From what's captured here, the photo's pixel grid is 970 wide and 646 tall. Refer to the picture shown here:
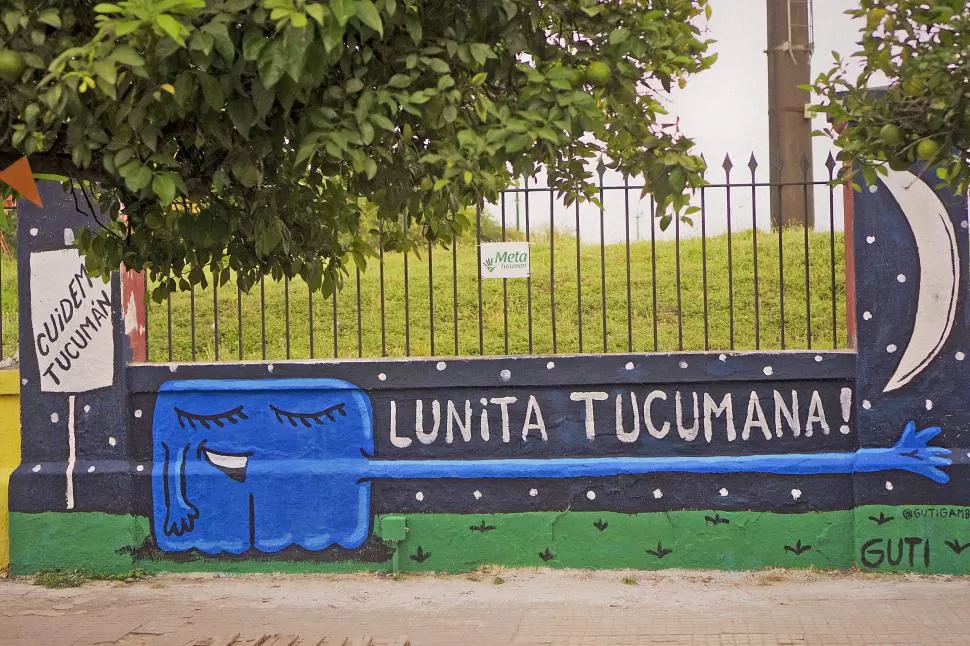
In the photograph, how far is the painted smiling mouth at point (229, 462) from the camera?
275 inches

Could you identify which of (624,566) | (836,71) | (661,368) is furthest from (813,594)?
(836,71)

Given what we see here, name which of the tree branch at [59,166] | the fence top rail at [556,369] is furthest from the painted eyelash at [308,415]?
the tree branch at [59,166]

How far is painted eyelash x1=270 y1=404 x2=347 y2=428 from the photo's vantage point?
6965mm

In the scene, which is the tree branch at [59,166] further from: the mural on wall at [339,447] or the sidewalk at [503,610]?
the mural on wall at [339,447]

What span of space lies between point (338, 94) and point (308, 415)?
3.90 m

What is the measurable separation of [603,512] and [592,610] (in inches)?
29.9

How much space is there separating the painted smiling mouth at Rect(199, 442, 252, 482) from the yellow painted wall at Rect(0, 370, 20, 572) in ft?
4.25

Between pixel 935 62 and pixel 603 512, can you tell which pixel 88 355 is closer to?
pixel 603 512

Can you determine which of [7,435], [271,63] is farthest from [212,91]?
[7,435]

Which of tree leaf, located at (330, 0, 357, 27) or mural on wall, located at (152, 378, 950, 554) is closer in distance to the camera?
tree leaf, located at (330, 0, 357, 27)

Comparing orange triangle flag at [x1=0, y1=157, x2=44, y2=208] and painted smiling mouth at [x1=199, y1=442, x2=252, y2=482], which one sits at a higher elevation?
orange triangle flag at [x1=0, y1=157, x2=44, y2=208]

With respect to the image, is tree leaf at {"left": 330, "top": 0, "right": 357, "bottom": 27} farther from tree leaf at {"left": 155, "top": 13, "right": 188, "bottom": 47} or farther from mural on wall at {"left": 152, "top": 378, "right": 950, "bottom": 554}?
mural on wall at {"left": 152, "top": 378, "right": 950, "bottom": 554}

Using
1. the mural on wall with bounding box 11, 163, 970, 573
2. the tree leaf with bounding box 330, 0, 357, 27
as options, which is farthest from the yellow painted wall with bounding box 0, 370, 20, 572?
the tree leaf with bounding box 330, 0, 357, 27

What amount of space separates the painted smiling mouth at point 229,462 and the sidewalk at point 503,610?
68 cm
